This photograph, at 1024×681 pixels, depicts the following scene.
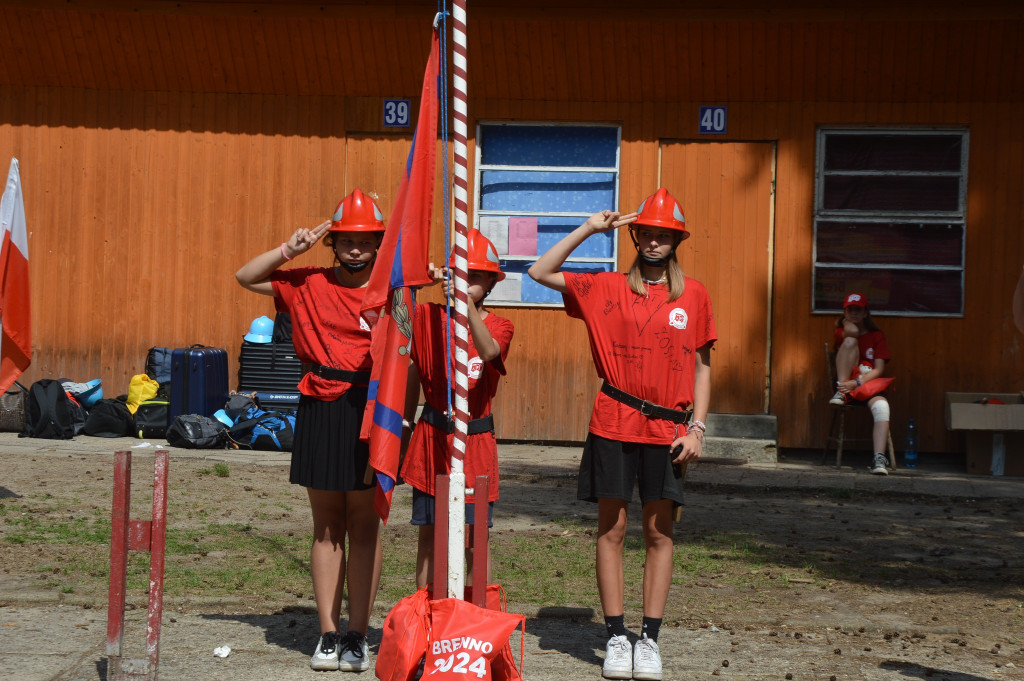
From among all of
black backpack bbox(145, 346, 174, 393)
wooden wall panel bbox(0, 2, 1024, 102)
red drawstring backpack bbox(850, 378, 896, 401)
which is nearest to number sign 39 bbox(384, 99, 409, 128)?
wooden wall panel bbox(0, 2, 1024, 102)

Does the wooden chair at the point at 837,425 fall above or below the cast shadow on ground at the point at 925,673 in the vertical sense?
above

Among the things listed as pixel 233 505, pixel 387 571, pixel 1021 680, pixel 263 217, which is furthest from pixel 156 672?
pixel 263 217

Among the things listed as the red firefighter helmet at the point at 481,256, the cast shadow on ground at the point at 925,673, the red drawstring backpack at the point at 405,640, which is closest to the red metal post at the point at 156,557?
the red drawstring backpack at the point at 405,640

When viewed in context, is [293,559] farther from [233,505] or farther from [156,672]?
[156,672]

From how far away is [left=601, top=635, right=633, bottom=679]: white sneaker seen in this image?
5.02 m

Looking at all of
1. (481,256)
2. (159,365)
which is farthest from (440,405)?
(159,365)

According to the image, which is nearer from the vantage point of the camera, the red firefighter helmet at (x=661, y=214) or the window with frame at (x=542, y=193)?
the red firefighter helmet at (x=661, y=214)

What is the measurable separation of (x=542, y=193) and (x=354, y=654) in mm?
8357

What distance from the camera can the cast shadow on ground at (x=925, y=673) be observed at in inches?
200

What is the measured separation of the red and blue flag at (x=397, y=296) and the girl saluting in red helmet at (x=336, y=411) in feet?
0.98

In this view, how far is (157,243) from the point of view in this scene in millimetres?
13328

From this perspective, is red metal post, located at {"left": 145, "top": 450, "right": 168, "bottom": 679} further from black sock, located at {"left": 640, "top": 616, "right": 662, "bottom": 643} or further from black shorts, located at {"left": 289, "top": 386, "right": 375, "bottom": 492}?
black sock, located at {"left": 640, "top": 616, "right": 662, "bottom": 643}

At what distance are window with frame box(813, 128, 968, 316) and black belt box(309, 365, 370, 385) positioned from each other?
8.46 metres

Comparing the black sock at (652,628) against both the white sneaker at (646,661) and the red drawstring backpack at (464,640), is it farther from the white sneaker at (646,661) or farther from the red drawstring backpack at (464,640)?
the red drawstring backpack at (464,640)
